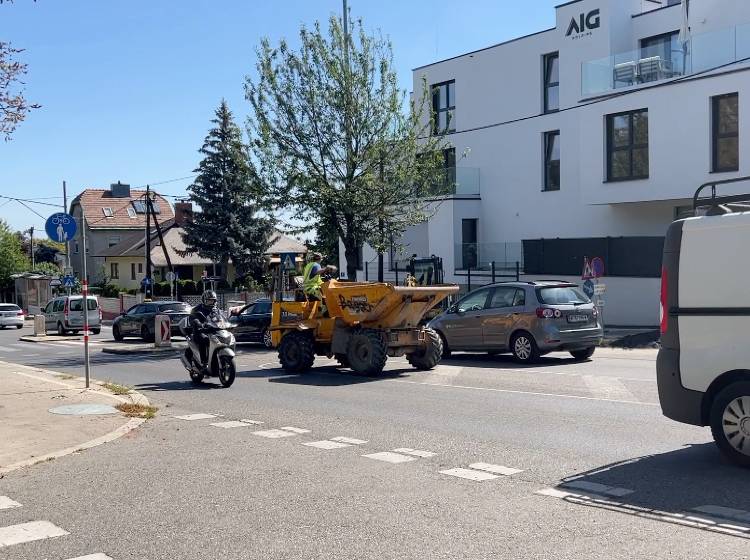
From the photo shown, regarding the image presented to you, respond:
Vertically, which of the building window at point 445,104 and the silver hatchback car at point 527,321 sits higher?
the building window at point 445,104

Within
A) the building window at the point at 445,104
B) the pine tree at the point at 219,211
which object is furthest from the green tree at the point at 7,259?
the building window at the point at 445,104

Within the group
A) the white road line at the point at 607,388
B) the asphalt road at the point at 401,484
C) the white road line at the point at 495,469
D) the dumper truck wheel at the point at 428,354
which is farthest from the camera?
the dumper truck wheel at the point at 428,354

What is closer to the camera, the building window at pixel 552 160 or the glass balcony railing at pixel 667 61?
the glass balcony railing at pixel 667 61

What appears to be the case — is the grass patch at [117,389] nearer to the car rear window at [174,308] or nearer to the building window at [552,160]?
the car rear window at [174,308]

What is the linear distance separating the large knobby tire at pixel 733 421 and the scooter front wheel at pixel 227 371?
9.28 m

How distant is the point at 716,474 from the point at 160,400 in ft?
29.2

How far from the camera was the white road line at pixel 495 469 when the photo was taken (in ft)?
26.0

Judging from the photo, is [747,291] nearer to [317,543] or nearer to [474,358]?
[317,543]

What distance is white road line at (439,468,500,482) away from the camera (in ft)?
25.4

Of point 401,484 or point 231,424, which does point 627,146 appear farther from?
point 401,484

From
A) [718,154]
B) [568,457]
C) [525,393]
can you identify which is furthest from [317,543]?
[718,154]

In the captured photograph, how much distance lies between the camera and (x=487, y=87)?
39.7 m

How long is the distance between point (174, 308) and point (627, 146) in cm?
1707

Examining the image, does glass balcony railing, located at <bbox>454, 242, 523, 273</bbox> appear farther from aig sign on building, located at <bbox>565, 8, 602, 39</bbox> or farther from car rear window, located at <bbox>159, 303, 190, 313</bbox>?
car rear window, located at <bbox>159, 303, 190, 313</bbox>
